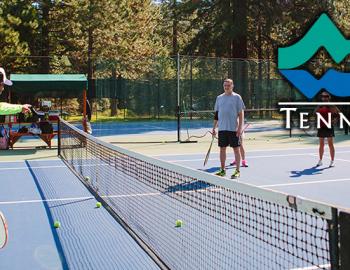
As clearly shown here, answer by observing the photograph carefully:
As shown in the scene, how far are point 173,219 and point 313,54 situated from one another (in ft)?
83.1

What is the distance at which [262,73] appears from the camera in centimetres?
2678

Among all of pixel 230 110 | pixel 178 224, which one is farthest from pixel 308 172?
pixel 178 224

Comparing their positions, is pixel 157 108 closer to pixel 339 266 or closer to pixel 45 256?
pixel 45 256

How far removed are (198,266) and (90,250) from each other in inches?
52.9

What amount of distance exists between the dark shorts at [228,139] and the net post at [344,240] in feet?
21.9

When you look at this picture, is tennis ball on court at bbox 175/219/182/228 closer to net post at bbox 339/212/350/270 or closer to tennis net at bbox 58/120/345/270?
tennis net at bbox 58/120/345/270

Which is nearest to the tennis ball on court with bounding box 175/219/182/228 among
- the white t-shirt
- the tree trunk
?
the white t-shirt

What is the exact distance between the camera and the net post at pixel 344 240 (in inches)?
91.4

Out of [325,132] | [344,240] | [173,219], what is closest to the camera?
[344,240]

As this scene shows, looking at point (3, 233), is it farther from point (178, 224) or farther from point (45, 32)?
point (45, 32)

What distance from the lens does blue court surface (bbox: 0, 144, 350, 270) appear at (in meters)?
5.17

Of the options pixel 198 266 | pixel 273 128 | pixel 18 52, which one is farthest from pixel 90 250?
pixel 18 52

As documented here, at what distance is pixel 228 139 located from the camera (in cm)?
915

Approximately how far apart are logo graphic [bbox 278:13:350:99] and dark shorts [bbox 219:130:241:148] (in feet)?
60.4
